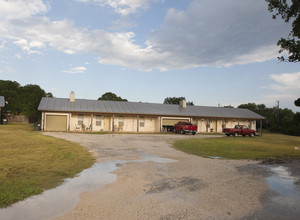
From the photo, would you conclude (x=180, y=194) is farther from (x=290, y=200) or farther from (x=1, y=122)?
(x=1, y=122)

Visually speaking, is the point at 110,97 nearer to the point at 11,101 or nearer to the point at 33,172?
the point at 11,101

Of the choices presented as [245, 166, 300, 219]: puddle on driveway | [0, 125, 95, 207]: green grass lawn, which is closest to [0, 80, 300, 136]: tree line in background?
[245, 166, 300, 219]: puddle on driveway

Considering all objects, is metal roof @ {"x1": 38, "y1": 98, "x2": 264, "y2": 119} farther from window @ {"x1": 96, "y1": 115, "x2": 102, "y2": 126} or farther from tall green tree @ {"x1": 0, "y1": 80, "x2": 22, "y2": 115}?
tall green tree @ {"x1": 0, "y1": 80, "x2": 22, "y2": 115}

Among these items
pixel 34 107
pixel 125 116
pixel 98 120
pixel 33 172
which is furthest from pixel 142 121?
pixel 34 107

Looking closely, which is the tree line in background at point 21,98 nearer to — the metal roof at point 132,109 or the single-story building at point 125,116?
the metal roof at point 132,109

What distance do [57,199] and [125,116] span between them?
30004 millimetres

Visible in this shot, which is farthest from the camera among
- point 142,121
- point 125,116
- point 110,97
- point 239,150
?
point 110,97

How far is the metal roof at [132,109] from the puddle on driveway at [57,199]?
84.5 ft

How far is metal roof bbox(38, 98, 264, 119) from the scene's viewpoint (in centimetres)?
3253

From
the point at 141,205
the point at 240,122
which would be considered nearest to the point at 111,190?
the point at 141,205

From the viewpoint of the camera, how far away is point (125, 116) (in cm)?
3534

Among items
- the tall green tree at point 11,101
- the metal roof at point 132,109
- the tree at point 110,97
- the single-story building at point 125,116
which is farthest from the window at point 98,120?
the tree at point 110,97

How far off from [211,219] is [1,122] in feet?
152

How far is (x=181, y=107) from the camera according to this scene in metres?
41.5
